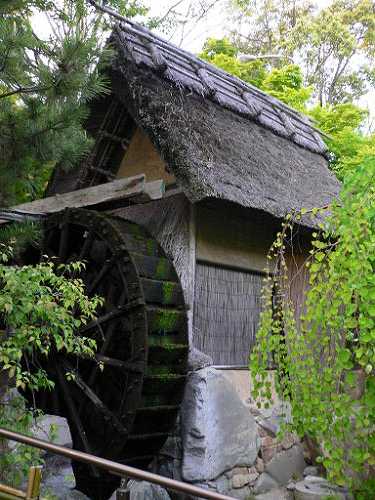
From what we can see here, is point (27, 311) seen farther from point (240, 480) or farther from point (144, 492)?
point (240, 480)

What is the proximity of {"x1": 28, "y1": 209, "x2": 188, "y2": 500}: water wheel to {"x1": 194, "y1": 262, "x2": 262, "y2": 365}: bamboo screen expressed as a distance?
405mm

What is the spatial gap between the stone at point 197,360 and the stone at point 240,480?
3.44 ft

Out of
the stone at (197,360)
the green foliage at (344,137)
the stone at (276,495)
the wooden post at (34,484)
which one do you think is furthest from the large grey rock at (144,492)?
the green foliage at (344,137)

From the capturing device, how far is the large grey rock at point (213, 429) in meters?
5.25

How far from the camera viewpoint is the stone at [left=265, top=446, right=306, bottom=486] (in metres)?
5.87

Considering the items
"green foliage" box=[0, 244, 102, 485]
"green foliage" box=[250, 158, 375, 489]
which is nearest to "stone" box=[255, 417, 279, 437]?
"green foliage" box=[250, 158, 375, 489]

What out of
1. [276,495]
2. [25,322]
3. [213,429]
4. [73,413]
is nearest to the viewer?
[25,322]

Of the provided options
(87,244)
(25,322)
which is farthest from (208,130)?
(25,322)

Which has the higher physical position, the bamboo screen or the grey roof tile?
the grey roof tile

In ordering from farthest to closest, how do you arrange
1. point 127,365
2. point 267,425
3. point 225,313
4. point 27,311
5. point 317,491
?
1. point 225,313
2. point 267,425
3. point 127,365
4. point 317,491
5. point 27,311

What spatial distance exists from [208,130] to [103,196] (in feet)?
4.26

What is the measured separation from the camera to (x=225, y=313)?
20.1 ft

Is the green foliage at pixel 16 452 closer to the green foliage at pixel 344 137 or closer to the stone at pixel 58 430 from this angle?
the stone at pixel 58 430

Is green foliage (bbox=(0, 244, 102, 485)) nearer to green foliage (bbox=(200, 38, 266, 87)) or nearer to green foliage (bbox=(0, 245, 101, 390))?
green foliage (bbox=(0, 245, 101, 390))
